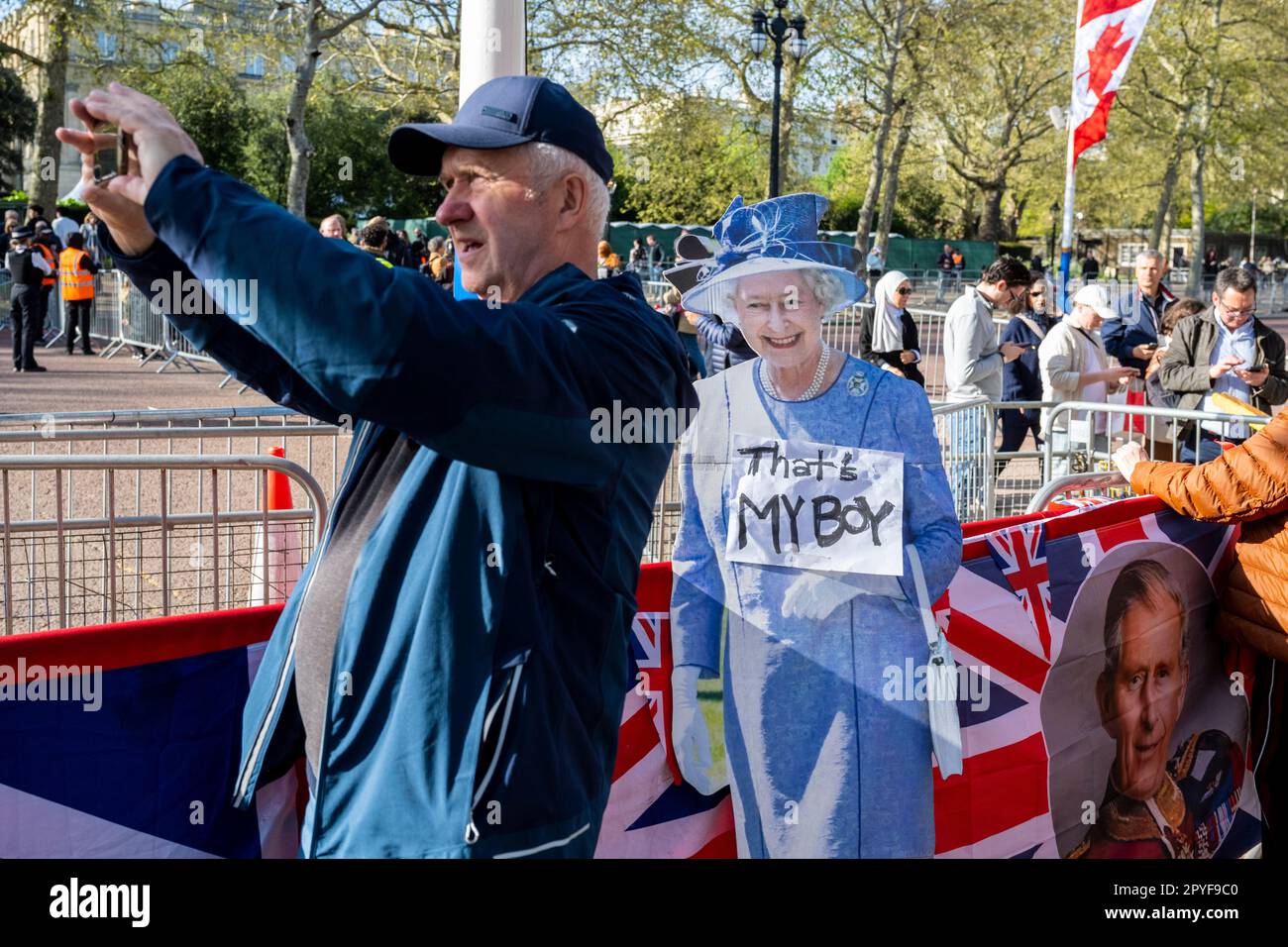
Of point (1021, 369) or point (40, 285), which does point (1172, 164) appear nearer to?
point (40, 285)

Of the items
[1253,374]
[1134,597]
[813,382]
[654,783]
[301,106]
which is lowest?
[654,783]

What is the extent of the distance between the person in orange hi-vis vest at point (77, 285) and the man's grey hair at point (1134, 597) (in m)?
16.0

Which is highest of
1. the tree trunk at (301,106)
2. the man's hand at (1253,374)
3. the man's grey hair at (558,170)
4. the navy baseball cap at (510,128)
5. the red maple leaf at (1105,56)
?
the tree trunk at (301,106)

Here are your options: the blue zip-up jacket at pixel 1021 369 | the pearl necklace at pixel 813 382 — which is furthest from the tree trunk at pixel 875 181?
the pearl necklace at pixel 813 382

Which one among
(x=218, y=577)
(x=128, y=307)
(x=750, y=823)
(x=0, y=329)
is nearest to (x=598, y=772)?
(x=750, y=823)

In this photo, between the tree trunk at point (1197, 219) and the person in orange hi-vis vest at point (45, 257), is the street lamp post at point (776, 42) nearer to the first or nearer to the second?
the person in orange hi-vis vest at point (45, 257)

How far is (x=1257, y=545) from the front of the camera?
15.6ft

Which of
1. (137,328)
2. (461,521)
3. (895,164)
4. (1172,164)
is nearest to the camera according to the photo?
(461,521)

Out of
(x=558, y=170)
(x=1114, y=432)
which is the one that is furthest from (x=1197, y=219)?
(x=558, y=170)

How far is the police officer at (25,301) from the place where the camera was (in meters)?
16.5

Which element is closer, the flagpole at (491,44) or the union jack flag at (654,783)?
the union jack flag at (654,783)

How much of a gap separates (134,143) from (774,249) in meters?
2.30

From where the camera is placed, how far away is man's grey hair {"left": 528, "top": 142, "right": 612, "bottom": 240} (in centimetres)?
197

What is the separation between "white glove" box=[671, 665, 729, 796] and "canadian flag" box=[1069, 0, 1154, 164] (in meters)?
11.7
